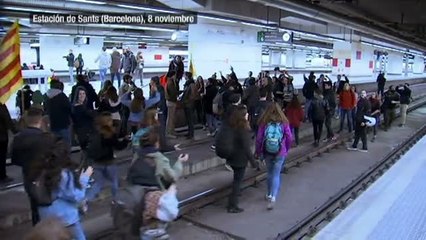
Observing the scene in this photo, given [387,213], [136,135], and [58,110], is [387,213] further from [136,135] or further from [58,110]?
[58,110]

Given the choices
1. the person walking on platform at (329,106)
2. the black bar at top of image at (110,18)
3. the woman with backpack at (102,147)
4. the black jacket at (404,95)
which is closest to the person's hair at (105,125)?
the woman with backpack at (102,147)

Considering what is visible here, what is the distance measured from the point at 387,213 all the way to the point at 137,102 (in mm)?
5437

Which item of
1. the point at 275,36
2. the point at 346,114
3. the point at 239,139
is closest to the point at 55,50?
the point at 275,36

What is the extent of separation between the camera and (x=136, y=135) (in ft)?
18.0

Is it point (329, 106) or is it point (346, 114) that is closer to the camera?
point (329, 106)

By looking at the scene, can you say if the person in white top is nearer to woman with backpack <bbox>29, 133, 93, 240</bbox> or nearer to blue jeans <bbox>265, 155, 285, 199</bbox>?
blue jeans <bbox>265, 155, 285, 199</bbox>

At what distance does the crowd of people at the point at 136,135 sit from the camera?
15.2ft

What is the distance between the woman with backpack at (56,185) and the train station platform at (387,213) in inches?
130

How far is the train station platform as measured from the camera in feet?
20.8

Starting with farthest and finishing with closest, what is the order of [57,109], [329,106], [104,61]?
[104,61] < [329,106] < [57,109]

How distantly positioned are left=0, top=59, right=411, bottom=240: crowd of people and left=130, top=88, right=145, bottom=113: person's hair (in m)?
0.02

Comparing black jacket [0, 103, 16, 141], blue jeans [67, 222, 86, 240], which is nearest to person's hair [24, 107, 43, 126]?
blue jeans [67, 222, 86, 240]

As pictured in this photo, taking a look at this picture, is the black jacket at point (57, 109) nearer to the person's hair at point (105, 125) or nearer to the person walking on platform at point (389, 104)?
the person's hair at point (105, 125)

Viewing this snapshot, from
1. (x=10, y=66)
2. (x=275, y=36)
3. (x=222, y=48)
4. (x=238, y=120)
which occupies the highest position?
(x=275, y=36)
